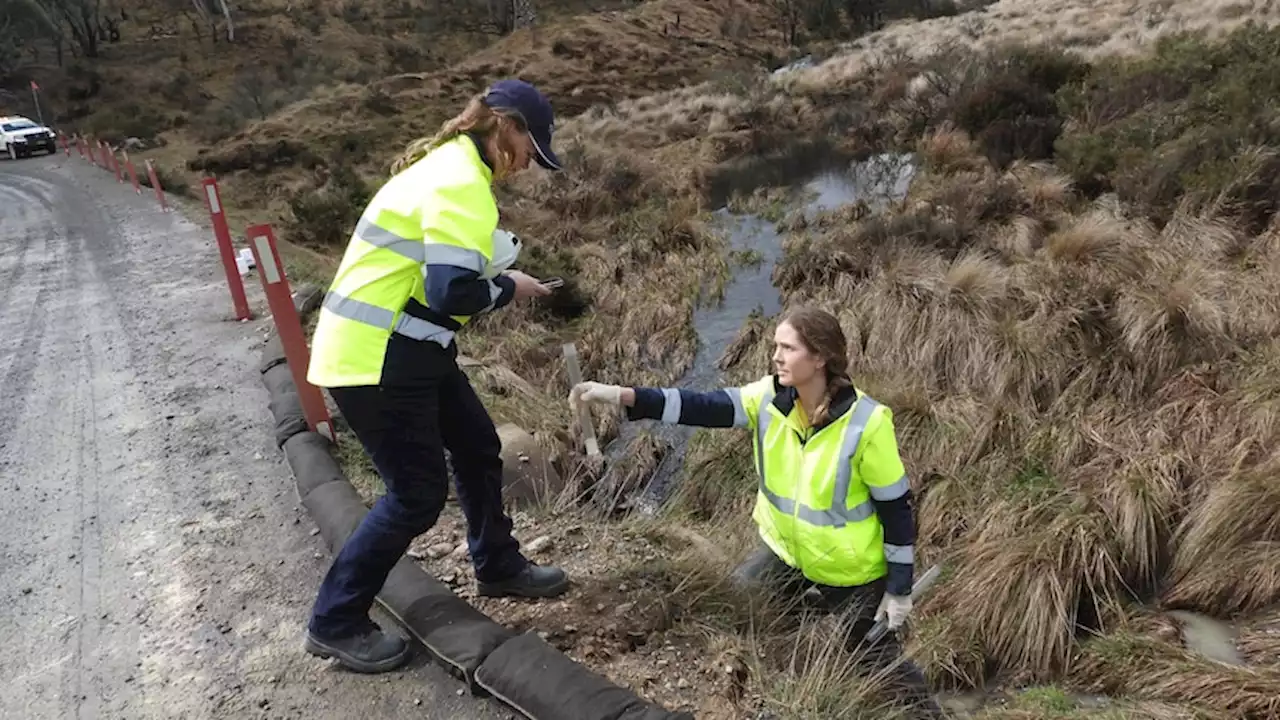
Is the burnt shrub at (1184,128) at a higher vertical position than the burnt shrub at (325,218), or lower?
higher

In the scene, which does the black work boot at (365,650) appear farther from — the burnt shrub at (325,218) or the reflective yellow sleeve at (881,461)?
the burnt shrub at (325,218)

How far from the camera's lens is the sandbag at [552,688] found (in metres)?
2.83

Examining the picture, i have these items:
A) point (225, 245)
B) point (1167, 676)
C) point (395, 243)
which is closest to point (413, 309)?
point (395, 243)

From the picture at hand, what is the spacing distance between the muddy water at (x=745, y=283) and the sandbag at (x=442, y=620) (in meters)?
2.15

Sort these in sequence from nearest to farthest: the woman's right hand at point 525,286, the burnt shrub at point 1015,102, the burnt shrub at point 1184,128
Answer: the woman's right hand at point 525,286 < the burnt shrub at point 1184,128 < the burnt shrub at point 1015,102

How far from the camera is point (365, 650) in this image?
3193 millimetres

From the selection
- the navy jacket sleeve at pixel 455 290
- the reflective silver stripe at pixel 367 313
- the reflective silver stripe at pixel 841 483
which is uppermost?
the navy jacket sleeve at pixel 455 290

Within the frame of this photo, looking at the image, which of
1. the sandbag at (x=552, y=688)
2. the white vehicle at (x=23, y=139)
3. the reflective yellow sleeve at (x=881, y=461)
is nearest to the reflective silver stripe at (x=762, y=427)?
the reflective yellow sleeve at (x=881, y=461)

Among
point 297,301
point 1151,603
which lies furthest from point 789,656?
point 297,301

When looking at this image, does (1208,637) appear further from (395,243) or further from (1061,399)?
(395,243)

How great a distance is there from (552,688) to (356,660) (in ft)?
2.42

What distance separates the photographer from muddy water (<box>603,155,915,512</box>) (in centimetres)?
684

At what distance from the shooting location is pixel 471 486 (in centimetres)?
338

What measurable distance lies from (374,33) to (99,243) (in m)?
36.3
